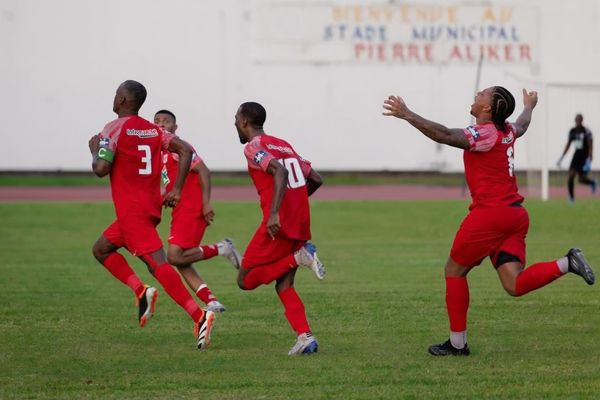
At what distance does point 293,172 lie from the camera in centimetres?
994

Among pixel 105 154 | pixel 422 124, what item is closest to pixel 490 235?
pixel 422 124

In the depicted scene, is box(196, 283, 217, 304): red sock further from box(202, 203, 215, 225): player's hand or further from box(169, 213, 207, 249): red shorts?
box(169, 213, 207, 249): red shorts

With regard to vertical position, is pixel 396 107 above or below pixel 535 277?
above

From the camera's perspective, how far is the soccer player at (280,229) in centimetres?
974

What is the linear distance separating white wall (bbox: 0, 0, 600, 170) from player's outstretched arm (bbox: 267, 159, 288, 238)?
1365 inches

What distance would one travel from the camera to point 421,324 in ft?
37.2

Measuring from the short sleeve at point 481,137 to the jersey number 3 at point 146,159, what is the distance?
8.37ft

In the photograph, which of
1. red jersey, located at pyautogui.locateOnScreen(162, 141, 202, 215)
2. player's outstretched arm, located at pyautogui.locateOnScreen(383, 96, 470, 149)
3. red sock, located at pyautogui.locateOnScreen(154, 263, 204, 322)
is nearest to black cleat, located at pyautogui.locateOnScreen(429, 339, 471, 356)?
player's outstretched arm, located at pyautogui.locateOnScreen(383, 96, 470, 149)

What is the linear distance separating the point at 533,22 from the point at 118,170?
37415 mm

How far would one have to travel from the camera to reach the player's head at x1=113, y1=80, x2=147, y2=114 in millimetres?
10227

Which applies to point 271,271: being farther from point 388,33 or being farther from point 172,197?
point 388,33

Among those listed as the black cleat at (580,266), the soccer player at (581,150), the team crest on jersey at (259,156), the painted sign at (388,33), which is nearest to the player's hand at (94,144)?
the team crest on jersey at (259,156)

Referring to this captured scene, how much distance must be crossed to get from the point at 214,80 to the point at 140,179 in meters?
34.4

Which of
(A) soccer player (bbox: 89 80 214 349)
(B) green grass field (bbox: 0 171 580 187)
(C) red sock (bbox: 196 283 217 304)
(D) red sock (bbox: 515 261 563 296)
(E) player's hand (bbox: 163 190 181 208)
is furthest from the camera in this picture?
(B) green grass field (bbox: 0 171 580 187)
